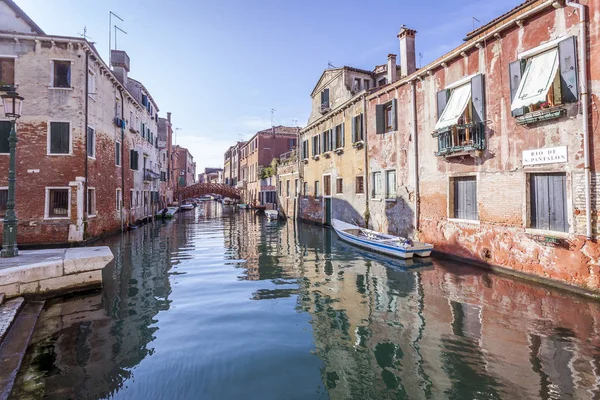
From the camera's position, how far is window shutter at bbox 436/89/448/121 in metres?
11.2

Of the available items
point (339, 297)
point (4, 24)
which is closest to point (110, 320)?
point (339, 297)

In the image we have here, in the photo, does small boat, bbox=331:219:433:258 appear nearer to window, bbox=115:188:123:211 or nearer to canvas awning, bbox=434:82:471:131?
canvas awning, bbox=434:82:471:131

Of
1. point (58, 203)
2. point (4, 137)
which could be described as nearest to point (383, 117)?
point (58, 203)

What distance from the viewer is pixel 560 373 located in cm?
413

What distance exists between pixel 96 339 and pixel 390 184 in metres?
12.3

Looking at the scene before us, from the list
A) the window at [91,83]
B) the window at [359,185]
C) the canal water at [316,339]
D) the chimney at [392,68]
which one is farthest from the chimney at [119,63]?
the canal water at [316,339]

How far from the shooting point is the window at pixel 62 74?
46.0ft

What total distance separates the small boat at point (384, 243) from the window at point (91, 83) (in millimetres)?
12927

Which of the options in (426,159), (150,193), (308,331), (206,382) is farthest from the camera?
(150,193)

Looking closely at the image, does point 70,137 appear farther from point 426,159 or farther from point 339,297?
point 426,159

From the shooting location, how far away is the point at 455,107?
10609mm

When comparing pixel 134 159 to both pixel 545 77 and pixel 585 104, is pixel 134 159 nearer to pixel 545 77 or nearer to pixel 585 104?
pixel 545 77

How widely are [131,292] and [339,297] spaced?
485 centimetres

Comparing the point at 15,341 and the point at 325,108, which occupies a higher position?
the point at 325,108
